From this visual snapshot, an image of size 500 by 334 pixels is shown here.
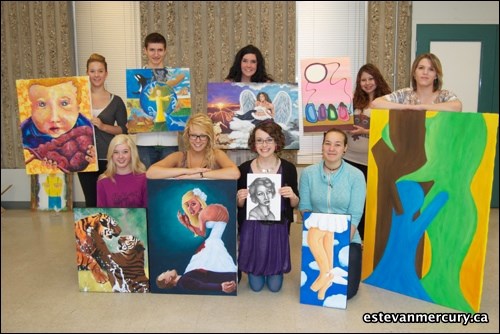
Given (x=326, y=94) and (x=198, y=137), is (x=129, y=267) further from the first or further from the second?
(x=326, y=94)

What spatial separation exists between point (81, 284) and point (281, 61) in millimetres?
2792

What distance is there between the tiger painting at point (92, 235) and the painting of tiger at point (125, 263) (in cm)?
3

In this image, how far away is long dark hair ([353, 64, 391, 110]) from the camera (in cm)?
310

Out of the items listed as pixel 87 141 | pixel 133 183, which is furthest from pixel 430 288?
pixel 87 141

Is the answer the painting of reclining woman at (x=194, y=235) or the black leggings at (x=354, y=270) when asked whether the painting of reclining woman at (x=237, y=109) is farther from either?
the black leggings at (x=354, y=270)

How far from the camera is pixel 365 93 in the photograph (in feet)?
10.5

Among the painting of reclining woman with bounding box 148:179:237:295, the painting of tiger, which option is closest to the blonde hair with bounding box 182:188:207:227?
the painting of reclining woman with bounding box 148:179:237:295

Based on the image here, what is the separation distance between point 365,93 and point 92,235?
2023mm

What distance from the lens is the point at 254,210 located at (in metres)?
2.44

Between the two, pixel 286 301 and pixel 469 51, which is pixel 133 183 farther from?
pixel 469 51

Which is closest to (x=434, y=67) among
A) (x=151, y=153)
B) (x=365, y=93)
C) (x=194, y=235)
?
(x=365, y=93)

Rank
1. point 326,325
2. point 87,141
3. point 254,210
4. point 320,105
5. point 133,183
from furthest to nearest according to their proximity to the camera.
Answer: point 320,105
point 87,141
point 133,183
point 254,210
point 326,325

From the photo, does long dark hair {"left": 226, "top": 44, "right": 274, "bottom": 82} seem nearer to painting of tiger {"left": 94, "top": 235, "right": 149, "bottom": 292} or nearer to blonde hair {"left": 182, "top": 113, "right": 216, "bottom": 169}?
blonde hair {"left": 182, "top": 113, "right": 216, "bottom": 169}

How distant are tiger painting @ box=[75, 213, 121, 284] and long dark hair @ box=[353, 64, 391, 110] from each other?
5.94 feet
